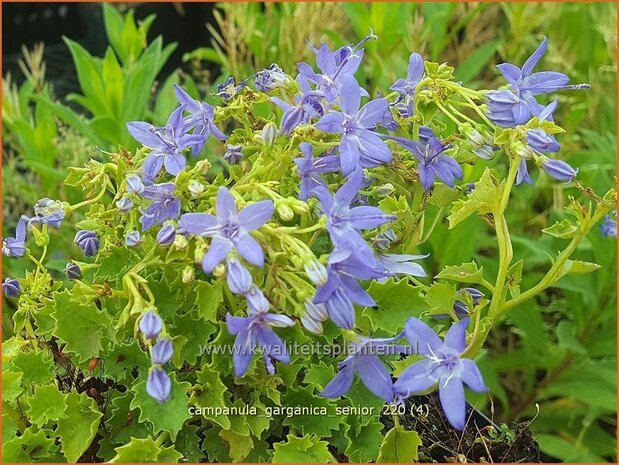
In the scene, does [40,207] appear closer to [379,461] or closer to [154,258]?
[154,258]

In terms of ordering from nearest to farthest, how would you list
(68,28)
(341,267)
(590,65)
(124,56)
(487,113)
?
1. (341,267)
2. (487,113)
3. (124,56)
4. (590,65)
5. (68,28)

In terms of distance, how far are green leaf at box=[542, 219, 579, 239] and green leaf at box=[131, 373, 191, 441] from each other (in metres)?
0.35

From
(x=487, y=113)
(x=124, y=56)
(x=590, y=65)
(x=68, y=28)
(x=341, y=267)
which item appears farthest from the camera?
(x=68, y=28)

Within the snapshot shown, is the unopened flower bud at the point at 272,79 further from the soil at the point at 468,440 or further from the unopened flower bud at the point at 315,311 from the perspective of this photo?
the soil at the point at 468,440

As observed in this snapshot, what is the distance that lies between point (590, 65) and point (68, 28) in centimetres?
179

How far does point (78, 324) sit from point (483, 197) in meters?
0.36

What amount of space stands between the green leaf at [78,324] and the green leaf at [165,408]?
0.20ft

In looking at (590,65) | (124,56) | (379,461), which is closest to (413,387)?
(379,461)

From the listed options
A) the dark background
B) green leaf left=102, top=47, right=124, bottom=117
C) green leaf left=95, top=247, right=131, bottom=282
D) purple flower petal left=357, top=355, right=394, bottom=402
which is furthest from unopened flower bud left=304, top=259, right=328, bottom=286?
the dark background

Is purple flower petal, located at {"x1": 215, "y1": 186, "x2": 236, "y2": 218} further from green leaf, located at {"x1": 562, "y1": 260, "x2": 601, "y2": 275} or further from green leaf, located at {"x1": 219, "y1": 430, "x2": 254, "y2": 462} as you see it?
green leaf, located at {"x1": 562, "y1": 260, "x2": 601, "y2": 275}

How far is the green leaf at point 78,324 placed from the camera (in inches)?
24.8

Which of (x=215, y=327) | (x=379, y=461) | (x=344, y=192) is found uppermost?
(x=344, y=192)

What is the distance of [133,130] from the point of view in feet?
2.18

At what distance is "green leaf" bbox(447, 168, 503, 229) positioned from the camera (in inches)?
25.1
